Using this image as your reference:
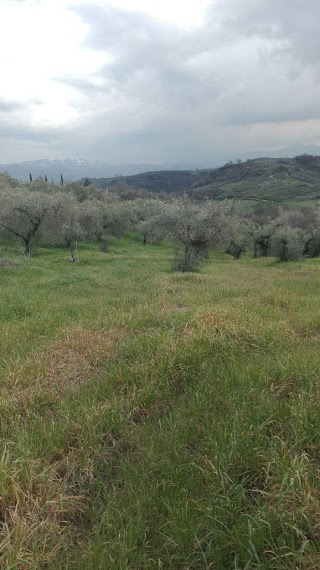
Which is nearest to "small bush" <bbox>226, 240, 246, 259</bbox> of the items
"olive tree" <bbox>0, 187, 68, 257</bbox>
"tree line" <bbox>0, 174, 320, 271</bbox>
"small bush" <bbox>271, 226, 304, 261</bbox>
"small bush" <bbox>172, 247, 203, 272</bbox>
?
"tree line" <bbox>0, 174, 320, 271</bbox>

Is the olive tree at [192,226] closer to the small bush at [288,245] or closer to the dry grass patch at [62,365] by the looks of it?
the small bush at [288,245]

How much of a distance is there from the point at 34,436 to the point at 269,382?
3.08m

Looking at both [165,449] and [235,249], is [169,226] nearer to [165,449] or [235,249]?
[165,449]

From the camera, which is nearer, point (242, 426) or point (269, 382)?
point (242, 426)

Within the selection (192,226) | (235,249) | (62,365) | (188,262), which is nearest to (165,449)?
(62,365)

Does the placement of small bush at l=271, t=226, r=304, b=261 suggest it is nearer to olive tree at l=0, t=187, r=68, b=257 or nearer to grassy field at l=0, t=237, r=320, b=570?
olive tree at l=0, t=187, r=68, b=257

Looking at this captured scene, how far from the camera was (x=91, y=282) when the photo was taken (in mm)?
17047

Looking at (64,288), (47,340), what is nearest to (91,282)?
(64,288)

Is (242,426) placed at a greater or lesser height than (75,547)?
greater

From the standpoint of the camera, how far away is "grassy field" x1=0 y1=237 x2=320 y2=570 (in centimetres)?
265

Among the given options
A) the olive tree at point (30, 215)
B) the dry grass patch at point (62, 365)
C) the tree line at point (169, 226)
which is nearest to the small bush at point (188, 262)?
the tree line at point (169, 226)

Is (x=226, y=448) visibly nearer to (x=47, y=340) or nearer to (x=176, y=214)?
(x=47, y=340)

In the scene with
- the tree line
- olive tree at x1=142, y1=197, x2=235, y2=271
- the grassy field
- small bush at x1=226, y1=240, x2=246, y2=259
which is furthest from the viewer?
small bush at x1=226, y1=240, x2=246, y2=259

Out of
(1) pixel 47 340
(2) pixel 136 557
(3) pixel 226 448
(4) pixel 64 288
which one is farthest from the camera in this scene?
(4) pixel 64 288
